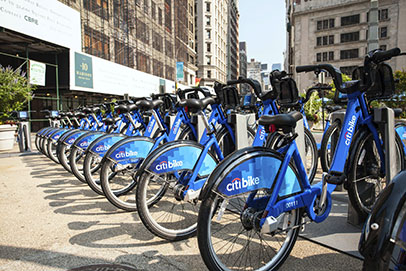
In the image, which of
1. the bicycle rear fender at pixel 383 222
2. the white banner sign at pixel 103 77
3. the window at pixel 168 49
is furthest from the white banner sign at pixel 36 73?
the window at pixel 168 49

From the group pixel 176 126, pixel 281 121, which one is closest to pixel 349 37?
pixel 176 126

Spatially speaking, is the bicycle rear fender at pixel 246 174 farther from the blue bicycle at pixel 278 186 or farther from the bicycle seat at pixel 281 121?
the bicycle seat at pixel 281 121

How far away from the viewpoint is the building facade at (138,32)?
22.4 metres

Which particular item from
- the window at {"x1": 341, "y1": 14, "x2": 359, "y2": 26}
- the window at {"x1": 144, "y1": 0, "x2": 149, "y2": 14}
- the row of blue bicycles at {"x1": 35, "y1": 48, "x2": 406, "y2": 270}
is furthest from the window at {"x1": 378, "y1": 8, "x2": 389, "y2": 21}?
the row of blue bicycles at {"x1": 35, "y1": 48, "x2": 406, "y2": 270}

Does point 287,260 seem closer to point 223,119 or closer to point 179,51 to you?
point 223,119

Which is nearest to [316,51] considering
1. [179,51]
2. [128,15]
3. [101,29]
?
[179,51]

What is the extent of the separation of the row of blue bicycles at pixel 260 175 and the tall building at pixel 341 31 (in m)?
47.2

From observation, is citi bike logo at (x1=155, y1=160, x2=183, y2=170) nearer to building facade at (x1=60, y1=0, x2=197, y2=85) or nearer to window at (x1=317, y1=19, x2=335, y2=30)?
building facade at (x1=60, y1=0, x2=197, y2=85)

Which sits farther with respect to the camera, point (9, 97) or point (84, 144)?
point (9, 97)

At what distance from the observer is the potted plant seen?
33.9 feet

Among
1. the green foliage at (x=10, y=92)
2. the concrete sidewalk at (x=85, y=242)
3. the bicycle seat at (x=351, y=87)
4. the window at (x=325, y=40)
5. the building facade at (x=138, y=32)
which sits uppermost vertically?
the window at (x=325, y=40)

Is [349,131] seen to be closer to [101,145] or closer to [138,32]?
[101,145]

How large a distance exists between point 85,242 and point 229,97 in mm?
2512

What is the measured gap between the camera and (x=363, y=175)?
286cm
